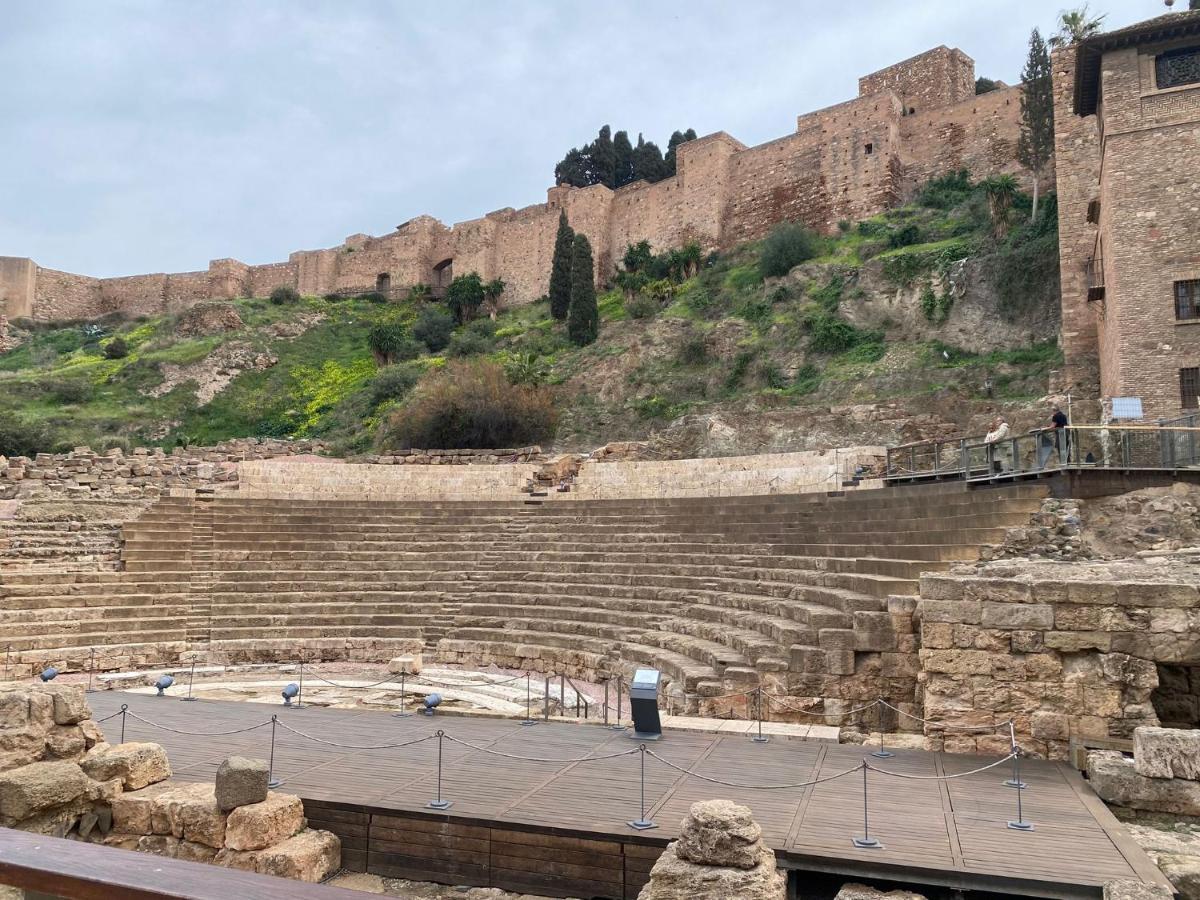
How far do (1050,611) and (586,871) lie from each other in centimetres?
396

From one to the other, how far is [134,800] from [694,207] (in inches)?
1497

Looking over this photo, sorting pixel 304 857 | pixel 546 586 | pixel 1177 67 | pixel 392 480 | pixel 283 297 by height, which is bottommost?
pixel 304 857

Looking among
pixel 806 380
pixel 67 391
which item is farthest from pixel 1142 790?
pixel 67 391

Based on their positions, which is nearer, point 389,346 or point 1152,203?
point 1152,203

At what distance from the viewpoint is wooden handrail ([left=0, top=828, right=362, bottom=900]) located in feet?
4.93

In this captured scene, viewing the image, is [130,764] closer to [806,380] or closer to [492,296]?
[806,380]

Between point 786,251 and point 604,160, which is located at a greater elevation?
point 604,160

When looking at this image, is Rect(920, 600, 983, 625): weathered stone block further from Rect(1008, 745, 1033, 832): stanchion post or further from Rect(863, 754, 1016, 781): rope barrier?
Rect(1008, 745, 1033, 832): stanchion post

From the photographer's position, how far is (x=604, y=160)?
162 ft

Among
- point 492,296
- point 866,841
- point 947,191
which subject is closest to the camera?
point 866,841

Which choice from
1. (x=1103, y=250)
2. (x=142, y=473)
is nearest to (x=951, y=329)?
Answer: (x=1103, y=250)

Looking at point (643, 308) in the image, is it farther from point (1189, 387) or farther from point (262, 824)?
point (262, 824)

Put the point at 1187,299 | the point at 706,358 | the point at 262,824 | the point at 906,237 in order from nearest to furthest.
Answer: the point at 262,824, the point at 1187,299, the point at 706,358, the point at 906,237

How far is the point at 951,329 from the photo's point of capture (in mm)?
25391
